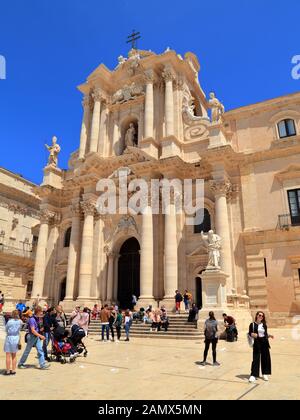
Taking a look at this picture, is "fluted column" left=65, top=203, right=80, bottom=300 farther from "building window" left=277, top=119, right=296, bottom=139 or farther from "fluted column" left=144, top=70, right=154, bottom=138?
"building window" left=277, top=119, right=296, bottom=139

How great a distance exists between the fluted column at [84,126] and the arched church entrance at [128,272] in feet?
30.1

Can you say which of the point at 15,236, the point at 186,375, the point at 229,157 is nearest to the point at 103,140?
the point at 229,157

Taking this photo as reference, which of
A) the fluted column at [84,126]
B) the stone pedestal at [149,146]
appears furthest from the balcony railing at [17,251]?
the stone pedestal at [149,146]

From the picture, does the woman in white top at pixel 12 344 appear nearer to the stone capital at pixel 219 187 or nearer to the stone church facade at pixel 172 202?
the stone church facade at pixel 172 202

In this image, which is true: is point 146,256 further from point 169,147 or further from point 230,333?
point 230,333

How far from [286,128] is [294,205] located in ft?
18.2

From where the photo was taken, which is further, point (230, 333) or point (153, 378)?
point (230, 333)

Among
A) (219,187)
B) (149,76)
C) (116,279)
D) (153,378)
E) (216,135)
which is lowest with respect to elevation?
(153,378)

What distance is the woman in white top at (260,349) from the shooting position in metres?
7.35

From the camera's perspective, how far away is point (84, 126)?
1230 inches

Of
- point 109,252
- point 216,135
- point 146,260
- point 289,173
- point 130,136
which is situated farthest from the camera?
point 130,136

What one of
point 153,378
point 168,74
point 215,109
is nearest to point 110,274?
point 215,109

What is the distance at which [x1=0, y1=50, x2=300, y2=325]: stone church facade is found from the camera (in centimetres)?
2119

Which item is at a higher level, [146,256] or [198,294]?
[146,256]
